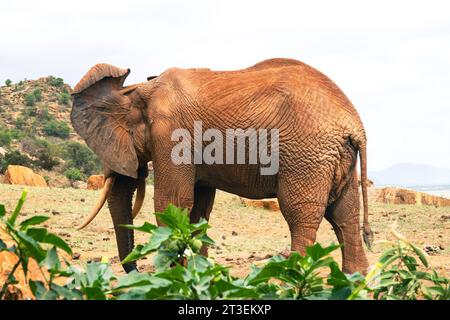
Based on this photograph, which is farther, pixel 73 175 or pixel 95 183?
pixel 73 175

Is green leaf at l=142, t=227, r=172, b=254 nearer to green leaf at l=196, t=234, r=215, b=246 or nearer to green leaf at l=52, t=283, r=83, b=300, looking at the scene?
green leaf at l=196, t=234, r=215, b=246

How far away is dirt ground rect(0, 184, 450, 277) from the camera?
1121cm

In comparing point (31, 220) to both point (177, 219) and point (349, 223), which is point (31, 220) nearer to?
point (177, 219)

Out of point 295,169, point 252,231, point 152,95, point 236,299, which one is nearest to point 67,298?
point 236,299

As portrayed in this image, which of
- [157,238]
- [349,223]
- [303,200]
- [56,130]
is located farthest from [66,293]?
[56,130]

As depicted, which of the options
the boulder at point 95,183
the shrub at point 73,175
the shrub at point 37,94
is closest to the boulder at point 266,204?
the boulder at point 95,183

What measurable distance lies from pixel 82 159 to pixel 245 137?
24537mm

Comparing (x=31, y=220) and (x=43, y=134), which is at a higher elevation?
(x=43, y=134)

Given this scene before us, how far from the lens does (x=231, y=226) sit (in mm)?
14000

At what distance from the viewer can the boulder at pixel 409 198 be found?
1891 cm

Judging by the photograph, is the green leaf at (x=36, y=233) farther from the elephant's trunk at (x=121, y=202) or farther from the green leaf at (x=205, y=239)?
the elephant's trunk at (x=121, y=202)

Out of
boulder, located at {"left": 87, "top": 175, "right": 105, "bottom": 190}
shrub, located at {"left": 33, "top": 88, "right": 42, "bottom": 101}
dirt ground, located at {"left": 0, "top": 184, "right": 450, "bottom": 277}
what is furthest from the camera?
shrub, located at {"left": 33, "top": 88, "right": 42, "bottom": 101}

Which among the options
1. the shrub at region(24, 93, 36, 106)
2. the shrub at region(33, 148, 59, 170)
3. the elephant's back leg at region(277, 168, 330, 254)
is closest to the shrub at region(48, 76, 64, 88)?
the shrub at region(24, 93, 36, 106)

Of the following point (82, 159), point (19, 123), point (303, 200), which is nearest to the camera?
point (303, 200)
